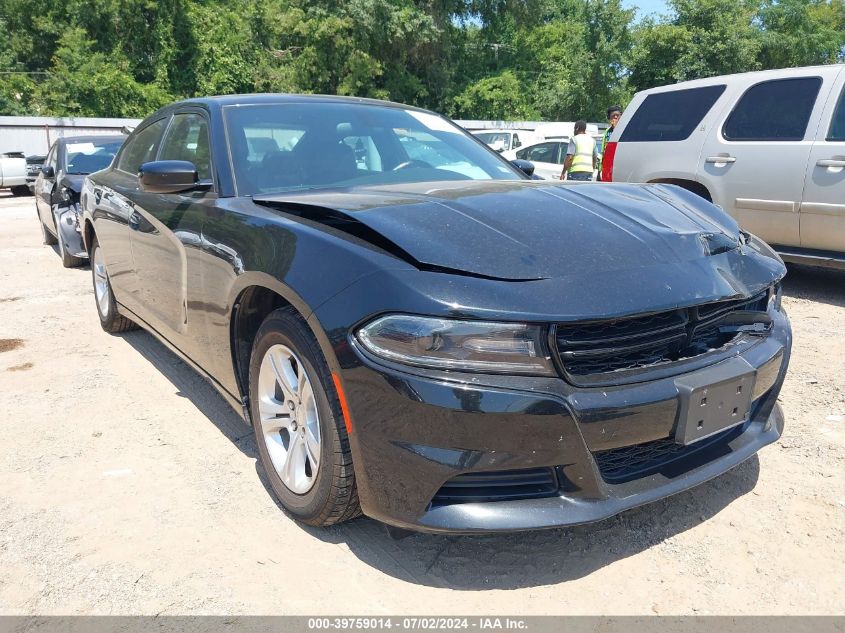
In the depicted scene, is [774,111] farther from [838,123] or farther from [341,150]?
[341,150]

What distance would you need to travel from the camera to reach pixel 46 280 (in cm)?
698

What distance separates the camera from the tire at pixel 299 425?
2.17 m

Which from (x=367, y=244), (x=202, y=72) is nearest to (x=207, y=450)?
(x=367, y=244)

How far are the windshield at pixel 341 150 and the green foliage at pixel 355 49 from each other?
27243mm

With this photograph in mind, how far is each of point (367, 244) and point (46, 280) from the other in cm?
611

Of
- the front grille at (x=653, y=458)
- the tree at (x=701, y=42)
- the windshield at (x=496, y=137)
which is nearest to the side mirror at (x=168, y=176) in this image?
the front grille at (x=653, y=458)

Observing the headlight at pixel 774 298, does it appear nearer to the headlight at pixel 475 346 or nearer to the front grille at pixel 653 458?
the front grille at pixel 653 458

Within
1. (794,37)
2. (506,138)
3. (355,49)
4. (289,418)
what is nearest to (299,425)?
(289,418)

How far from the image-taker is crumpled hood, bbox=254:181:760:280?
6.77 feet

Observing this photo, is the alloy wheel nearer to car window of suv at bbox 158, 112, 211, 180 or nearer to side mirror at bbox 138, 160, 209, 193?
side mirror at bbox 138, 160, 209, 193

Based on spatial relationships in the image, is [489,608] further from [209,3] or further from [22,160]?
[209,3]

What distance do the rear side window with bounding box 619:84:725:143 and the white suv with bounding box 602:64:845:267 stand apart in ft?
0.03

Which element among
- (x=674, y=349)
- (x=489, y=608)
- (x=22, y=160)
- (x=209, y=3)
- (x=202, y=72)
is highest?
(x=209, y=3)

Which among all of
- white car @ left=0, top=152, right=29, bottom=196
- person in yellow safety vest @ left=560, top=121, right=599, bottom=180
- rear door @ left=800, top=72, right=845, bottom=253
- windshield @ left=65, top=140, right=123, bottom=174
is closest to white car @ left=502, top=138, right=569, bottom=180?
person in yellow safety vest @ left=560, top=121, right=599, bottom=180
